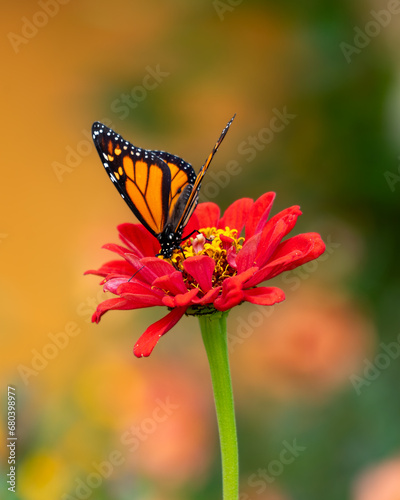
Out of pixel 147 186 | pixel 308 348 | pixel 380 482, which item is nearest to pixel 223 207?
pixel 308 348

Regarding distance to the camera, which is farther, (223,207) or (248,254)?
(223,207)

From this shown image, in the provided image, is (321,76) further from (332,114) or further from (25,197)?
(25,197)

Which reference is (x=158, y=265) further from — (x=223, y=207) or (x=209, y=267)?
(x=223, y=207)

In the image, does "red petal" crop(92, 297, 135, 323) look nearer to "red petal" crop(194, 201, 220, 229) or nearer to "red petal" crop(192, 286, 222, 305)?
"red petal" crop(192, 286, 222, 305)

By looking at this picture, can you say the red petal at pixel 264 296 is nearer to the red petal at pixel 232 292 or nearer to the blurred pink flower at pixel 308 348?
the red petal at pixel 232 292

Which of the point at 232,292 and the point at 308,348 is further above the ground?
the point at 232,292

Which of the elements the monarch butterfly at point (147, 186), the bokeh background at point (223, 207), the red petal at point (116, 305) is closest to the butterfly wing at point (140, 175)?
the monarch butterfly at point (147, 186)

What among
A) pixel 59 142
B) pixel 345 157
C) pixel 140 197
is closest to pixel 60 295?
pixel 59 142

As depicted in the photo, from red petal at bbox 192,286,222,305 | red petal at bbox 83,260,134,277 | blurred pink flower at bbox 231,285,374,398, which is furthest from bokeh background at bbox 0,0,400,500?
red petal at bbox 192,286,222,305
